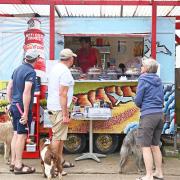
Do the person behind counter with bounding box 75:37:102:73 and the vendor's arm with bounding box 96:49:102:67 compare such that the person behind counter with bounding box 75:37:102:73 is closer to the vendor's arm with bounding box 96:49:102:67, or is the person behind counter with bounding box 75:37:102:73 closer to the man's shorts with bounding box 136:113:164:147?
the vendor's arm with bounding box 96:49:102:67

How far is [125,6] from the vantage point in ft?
24.6

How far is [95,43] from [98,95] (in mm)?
1322

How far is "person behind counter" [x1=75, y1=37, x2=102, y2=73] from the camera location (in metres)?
8.00

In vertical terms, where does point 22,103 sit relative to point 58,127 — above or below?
above

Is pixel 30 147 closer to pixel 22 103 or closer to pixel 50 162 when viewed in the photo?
pixel 22 103

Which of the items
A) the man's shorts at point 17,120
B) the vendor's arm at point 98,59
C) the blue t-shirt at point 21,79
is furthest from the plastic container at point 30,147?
the vendor's arm at point 98,59

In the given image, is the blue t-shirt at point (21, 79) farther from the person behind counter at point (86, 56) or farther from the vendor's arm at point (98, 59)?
the vendor's arm at point (98, 59)

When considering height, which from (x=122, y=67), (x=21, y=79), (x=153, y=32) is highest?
(x=153, y=32)

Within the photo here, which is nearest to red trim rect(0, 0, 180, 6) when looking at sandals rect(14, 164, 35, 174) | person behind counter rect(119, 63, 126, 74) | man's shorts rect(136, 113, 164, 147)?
person behind counter rect(119, 63, 126, 74)

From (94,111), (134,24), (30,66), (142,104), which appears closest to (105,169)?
(94,111)

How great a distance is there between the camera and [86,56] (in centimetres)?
804

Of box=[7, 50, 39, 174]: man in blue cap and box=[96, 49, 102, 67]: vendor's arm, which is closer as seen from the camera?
box=[7, 50, 39, 174]: man in blue cap

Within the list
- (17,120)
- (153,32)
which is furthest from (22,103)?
(153,32)

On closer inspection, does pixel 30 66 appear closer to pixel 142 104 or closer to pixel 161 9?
pixel 142 104
